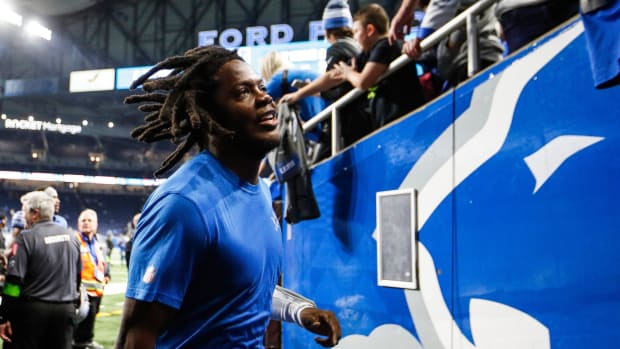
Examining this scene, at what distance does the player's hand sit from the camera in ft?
8.00

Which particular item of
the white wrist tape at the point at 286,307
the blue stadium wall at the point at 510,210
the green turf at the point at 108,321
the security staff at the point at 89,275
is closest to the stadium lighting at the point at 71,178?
the green turf at the point at 108,321

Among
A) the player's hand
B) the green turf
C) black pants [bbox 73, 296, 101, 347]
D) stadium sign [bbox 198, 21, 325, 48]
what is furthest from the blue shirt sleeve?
stadium sign [bbox 198, 21, 325, 48]

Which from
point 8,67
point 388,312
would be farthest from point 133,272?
point 8,67

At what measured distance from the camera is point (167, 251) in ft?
5.49

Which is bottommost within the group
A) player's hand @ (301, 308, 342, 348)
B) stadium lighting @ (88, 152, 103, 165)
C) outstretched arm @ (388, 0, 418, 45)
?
player's hand @ (301, 308, 342, 348)

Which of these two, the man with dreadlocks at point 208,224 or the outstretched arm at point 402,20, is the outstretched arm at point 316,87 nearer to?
the outstretched arm at point 402,20

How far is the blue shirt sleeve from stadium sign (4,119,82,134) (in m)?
34.6

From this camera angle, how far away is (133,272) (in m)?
1.71

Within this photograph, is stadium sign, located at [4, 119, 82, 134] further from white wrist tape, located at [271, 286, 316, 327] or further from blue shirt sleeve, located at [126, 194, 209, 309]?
blue shirt sleeve, located at [126, 194, 209, 309]

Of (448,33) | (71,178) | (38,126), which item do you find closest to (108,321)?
(448,33)

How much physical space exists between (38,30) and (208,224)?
32130mm

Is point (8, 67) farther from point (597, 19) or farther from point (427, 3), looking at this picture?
point (597, 19)

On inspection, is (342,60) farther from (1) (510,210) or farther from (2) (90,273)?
(2) (90,273)

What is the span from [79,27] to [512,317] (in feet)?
104
